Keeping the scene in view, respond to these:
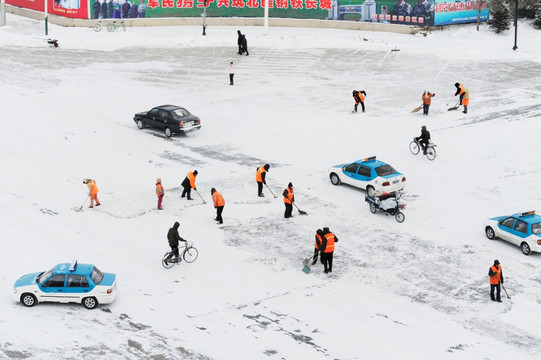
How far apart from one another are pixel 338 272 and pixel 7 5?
52.7 metres

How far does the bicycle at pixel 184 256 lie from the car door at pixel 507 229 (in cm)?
1013

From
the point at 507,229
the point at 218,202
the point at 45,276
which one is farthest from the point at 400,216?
the point at 45,276

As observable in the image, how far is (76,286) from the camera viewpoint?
776 inches

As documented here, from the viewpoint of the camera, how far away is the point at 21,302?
1972cm

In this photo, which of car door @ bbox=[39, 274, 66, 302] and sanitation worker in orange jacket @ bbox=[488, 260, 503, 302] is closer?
car door @ bbox=[39, 274, 66, 302]

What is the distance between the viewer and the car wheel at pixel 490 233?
82.1 feet

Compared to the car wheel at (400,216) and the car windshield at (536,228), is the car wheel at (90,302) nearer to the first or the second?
the car wheel at (400,216)

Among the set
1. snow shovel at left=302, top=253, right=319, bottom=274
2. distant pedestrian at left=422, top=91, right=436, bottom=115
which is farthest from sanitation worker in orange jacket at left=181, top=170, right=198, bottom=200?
distant pedestrian at left=422, top=91, right=436, bottom=115

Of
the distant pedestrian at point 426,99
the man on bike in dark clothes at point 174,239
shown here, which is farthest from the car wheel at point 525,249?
the distant pedestrian at point 426,99

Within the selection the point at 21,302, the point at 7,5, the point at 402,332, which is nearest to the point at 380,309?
the point at 402,332

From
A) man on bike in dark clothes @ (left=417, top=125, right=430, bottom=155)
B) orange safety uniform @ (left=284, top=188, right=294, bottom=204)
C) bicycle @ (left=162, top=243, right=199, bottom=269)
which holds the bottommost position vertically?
bicycle @ (left=162, top=243, right=199, bottom=269)

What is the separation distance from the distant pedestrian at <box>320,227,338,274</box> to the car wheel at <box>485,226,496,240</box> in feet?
19.9

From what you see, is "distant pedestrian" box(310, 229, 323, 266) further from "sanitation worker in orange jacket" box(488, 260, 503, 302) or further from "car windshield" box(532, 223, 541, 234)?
"car windshield" box(532, 223, 541, 234)

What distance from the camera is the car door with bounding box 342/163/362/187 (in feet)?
96.5
